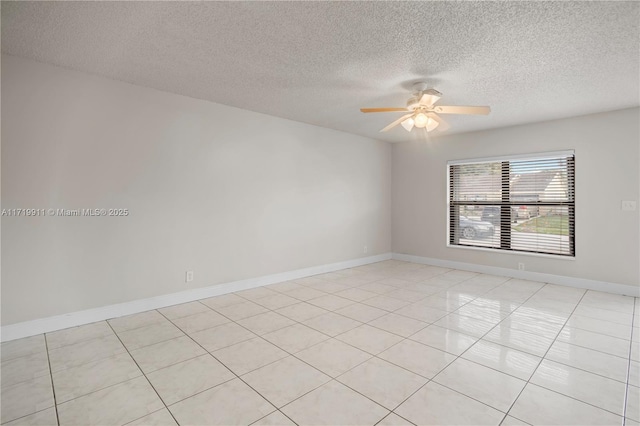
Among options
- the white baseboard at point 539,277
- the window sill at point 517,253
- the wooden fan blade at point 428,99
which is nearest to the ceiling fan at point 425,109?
the wooden fan blade at point 428,99

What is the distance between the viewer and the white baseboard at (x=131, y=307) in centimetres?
271

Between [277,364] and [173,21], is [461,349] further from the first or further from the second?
[173,21]

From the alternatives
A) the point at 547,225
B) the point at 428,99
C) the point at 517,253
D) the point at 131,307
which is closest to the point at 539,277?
the point at 517,253

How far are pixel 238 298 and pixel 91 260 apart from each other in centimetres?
161

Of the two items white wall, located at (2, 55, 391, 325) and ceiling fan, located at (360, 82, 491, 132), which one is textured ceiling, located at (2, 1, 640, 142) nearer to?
ceiling fan, located at (360, 82, 491, 132)

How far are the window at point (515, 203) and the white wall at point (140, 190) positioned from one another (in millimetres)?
2608

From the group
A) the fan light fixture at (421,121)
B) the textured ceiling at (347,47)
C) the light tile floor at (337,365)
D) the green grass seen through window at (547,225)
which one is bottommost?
the light tile floor at (337,365)

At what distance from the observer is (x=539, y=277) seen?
185 inches

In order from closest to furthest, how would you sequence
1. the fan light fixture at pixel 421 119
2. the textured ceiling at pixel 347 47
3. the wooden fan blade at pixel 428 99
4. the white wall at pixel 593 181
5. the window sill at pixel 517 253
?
the textured ceiling at pixel 347 47 → the wooden fan blade at pixel 428 99 → the fan light fixture at pixel 421 119 → the white wall at pixel 593 181 → the window sill at pixel 517 253

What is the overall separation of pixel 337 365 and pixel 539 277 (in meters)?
4.06

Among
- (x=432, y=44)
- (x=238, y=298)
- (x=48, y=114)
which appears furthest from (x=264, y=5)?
(x=238, y=298)

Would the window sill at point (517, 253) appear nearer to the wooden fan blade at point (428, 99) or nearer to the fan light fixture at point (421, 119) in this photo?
the fan light fixture at point (421, 119)

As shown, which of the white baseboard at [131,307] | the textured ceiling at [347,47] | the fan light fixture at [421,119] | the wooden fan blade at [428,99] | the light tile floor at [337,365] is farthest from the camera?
the fan light fixture at [421,119]

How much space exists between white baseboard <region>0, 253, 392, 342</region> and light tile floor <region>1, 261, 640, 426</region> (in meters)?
0.09
